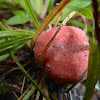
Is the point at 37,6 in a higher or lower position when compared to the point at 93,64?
higher

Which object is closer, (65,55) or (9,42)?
(65,55)

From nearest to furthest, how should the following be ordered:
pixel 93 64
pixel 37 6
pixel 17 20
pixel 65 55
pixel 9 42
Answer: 1. pixel 93 64
2. pixel 65 55
3. pixel 9 42
4. pixel 17 20
5. pixel 37 6

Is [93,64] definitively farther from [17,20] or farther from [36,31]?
[17,20]

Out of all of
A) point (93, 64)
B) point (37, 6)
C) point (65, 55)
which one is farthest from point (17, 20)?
point (93, 64)

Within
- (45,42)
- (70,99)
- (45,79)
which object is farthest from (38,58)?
(70,99)

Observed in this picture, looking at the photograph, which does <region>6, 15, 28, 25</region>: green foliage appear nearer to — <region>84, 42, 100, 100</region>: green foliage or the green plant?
the green plant

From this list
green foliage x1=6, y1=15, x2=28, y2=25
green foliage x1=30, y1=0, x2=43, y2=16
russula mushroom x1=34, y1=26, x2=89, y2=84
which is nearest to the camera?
russula mushroom x1=34, y1=26, x2=89, y2=84

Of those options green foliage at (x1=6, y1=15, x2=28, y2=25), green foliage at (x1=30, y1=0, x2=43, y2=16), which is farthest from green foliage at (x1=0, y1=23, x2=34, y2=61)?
green foliage at (x1=30, y1=0, x2=43, y2=16)

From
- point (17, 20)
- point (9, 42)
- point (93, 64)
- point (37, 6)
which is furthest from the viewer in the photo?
point (37, 6)
